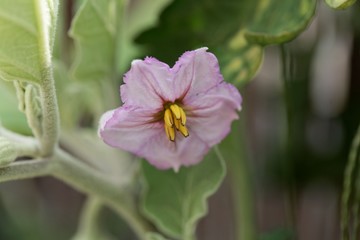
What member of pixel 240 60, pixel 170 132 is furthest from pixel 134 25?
pixel 170 132

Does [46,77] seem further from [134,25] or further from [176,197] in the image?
[134,25]

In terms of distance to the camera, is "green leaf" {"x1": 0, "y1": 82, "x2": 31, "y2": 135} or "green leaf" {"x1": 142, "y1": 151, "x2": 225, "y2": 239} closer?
"green leaf" {"x1": 142, "y1": 151, "x2": 225, "y2": 239}

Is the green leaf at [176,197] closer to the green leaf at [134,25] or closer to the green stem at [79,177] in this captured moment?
the green stem at [79,177]

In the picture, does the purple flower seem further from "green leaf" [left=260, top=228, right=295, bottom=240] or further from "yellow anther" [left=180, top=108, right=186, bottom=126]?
"green leaf" [left=260, top=228, right=295, bottom=240]

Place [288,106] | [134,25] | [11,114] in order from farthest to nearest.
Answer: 1. [134,25]
2. [11,114]
3. [288,106]

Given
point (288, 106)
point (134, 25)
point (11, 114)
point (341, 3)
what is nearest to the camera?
point (341, 3)

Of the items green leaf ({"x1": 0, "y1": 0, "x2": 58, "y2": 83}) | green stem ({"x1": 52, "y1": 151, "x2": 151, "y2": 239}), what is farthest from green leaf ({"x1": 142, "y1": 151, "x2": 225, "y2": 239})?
green leaf ({"x1": 0, "y1": 0, "x2": 58, "y2": 83})

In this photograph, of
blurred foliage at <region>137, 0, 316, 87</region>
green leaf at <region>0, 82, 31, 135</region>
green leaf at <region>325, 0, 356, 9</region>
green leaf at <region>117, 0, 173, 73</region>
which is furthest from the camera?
green leaf at <region>117, 0, 173, 73</region>

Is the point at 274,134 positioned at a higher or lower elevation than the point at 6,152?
lower

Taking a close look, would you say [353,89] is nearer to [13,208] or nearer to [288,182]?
[288,182]
